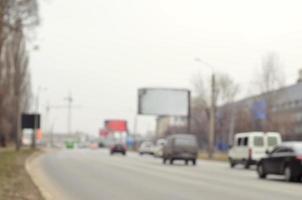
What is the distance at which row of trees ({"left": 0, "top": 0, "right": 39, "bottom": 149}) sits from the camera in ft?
83.1

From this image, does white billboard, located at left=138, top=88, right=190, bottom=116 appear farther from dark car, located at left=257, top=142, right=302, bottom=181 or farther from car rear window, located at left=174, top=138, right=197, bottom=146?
dark car, located at left=257, top=142, right=302, bottom=181

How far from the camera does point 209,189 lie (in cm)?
2153

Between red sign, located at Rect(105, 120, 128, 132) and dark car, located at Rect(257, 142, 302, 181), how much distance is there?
125114mm

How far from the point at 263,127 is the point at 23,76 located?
30354 millimetres

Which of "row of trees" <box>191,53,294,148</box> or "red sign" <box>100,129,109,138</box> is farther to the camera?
"red sign" <box>100,129,109,138</box>

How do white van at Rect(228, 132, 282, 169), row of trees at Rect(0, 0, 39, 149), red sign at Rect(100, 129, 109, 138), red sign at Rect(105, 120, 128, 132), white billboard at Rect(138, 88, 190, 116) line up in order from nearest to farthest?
row of trees at Rect(0, 0, 39, 149)
white van at Rect(228, 132, 282, 169)
white billboard at Rect(138, 88, 190, 116)
red sign at Rect(105, 120, 128, 132)
red sign at Rect(100, 129, 109, 138)

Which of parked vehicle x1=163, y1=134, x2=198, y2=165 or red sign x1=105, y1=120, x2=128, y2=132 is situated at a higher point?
red sign x1=105, y1=120, x2=128, y2=132

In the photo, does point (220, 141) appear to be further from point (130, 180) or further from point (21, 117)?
point (130, 180)

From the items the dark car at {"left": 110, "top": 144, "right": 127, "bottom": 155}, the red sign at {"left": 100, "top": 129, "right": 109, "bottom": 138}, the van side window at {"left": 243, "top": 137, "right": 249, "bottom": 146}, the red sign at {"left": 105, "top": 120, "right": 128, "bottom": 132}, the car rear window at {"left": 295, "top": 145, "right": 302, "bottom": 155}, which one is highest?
the red sign at {"left": 105, "top": 120, "right": 128, "bottom": 132}

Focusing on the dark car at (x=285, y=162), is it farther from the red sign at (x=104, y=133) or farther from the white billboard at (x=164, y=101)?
the red sign at (x=104, y=133)

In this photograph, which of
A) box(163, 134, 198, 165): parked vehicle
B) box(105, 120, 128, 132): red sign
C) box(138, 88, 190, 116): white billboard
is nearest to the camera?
box(163, 134, 198, 165): parked vehicle

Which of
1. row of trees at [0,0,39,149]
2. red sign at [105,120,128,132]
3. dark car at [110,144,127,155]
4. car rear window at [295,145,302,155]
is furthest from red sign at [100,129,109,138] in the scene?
car rear window at [295,145,302,155]

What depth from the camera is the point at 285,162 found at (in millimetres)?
26969

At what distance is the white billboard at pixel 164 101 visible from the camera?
7900 centimetres
